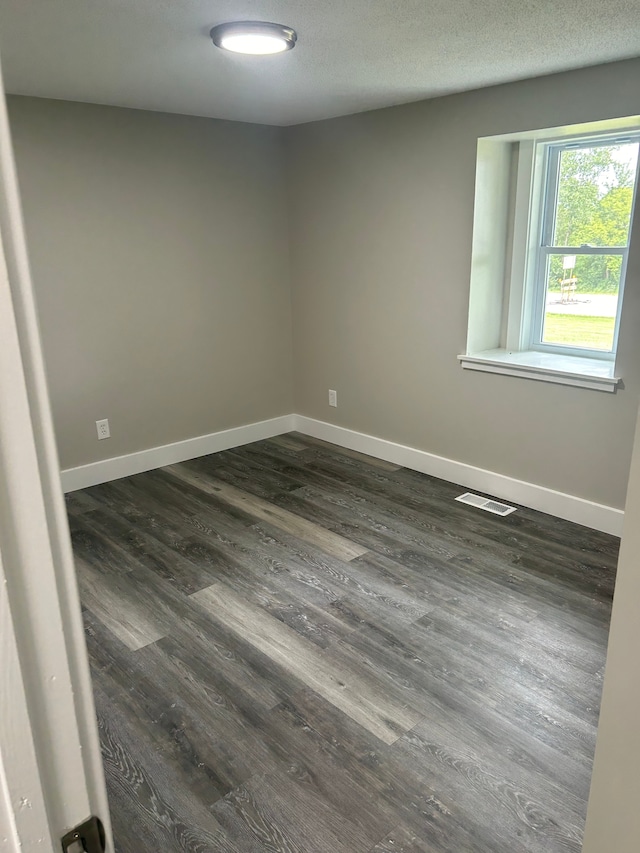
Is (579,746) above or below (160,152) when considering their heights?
below

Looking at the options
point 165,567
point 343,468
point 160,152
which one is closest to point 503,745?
point 165,567

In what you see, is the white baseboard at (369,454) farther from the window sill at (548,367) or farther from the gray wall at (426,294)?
the window sill at (548,367)

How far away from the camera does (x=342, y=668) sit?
227 centimetres

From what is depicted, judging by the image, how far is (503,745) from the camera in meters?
1.92

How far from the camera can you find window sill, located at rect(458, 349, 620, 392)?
3.11m

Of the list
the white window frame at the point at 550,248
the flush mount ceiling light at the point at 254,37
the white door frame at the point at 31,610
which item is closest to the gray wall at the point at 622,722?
the white door frame at the point at 31,610

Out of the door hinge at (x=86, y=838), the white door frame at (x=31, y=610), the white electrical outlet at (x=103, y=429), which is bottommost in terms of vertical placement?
the white electrical outlet at (x=103, y=429)

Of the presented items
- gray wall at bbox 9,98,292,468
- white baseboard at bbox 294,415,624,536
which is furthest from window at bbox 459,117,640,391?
gray wall at bbox 9,98,292,468

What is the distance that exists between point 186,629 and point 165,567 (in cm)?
53

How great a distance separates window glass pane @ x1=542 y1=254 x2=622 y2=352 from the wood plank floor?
3.34 feet

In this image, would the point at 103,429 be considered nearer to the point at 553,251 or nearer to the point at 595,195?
the point at 553,251

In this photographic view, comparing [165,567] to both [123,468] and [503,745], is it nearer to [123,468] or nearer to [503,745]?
[123,468]

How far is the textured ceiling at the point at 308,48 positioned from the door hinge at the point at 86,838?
2192mm

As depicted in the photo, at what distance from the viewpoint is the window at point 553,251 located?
314 cm
